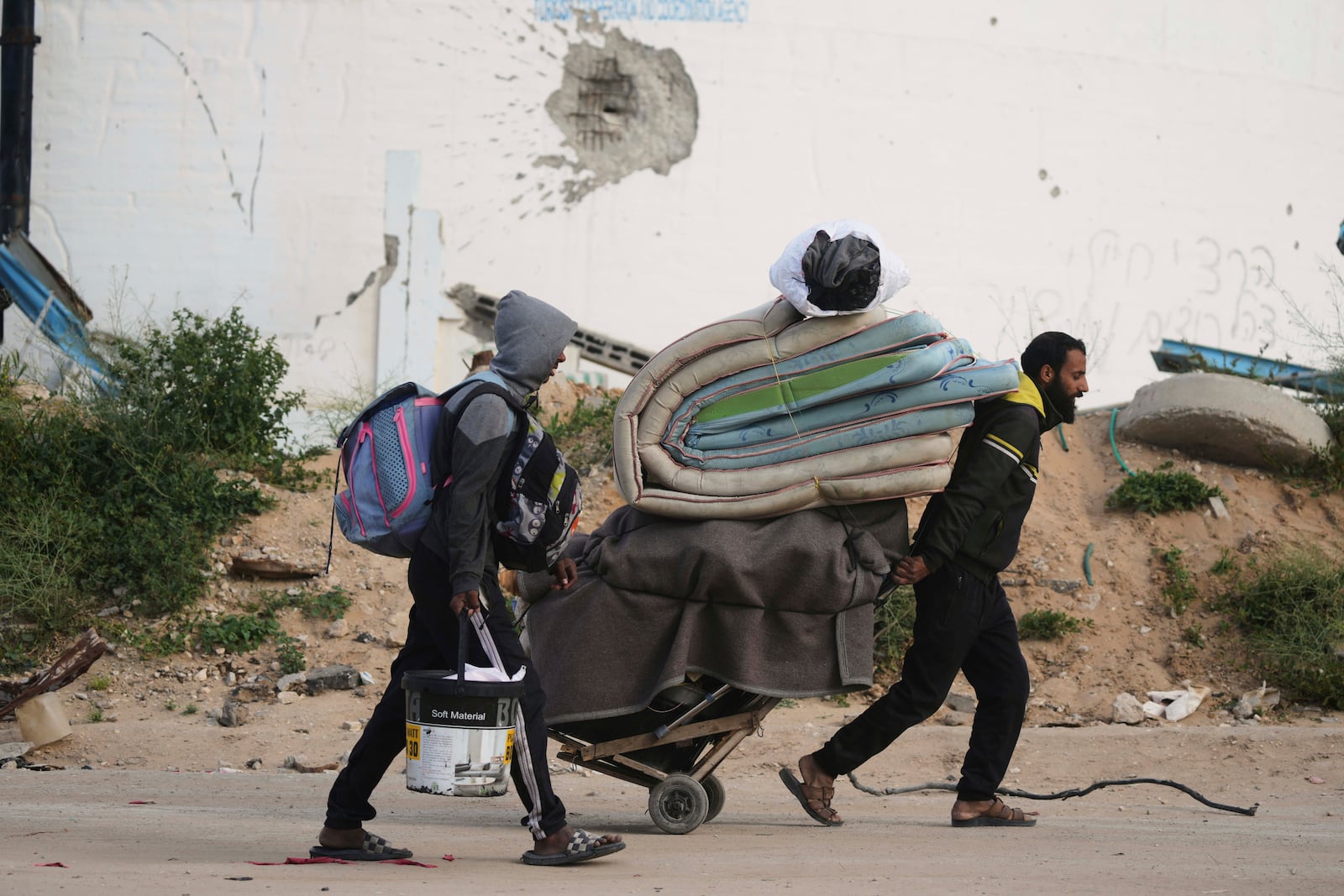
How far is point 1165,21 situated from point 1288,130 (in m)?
1.79

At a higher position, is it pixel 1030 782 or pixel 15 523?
pixel 15 523

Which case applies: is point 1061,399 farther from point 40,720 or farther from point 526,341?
point 40,720

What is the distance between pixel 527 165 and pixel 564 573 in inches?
314

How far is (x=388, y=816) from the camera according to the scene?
17.2ft

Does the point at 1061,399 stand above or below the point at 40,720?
above

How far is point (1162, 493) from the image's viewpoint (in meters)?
8.69

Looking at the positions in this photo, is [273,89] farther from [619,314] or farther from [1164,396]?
[1164,396]

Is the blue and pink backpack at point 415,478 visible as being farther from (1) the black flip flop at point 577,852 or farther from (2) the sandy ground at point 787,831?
(2) the sandy ground at point 787,831

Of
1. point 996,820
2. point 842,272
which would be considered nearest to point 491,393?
point 842,272

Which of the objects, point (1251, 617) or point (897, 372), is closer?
point (897, 372)

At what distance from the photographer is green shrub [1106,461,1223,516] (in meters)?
8.63

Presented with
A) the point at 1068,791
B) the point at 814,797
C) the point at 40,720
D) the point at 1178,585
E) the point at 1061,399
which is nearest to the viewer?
the point at 814,797

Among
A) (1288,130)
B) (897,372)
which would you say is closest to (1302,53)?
(1288,130)

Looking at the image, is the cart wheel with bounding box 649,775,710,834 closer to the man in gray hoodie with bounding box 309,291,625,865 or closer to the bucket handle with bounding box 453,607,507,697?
the man in gray hoodie with bounding box 309,291,625,865
